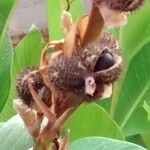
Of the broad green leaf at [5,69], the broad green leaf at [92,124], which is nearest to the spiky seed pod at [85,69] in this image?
the broad green leaf at [92,124]

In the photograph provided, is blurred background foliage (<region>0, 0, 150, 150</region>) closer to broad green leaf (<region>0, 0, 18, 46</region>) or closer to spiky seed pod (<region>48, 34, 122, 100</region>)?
broad green leaf (<region>0, 0, 18, 46</region>)

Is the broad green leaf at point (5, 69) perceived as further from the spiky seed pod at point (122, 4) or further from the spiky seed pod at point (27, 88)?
the spiky seed pod at point (122, 4)

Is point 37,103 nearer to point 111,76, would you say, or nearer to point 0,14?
point 111,76

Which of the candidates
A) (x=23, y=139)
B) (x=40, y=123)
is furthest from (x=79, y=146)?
(x=40, y=123)

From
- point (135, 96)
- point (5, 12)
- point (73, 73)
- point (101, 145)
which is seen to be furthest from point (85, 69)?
point (135, 96)

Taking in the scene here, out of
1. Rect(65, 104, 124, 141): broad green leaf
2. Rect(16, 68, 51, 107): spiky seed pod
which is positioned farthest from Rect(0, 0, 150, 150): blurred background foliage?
Rect(16, 68, 51, 107): spiky seed pod
